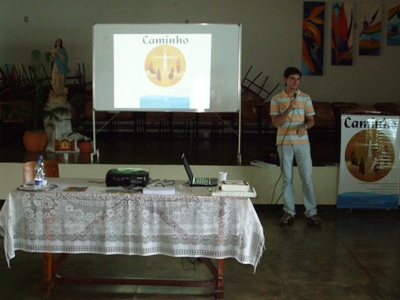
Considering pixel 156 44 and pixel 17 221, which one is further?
pixel 156 44

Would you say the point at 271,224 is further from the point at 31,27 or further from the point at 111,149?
the point at 31,27

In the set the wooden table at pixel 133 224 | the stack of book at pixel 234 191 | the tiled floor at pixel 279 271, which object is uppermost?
the stack of book at pixel 234 191

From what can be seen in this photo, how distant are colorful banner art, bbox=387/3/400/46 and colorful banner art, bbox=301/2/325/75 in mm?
1356

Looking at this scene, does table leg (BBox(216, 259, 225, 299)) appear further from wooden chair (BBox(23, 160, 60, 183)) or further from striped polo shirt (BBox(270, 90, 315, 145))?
striped polo shirt (BBox(270, 90, 315, 145))

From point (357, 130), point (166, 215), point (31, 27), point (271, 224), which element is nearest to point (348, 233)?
point (271, 224)

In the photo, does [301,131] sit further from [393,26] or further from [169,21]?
[393,26]

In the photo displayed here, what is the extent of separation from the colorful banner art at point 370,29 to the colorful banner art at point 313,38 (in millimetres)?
805

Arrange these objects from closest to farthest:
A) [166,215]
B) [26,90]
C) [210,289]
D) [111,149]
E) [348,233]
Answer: [166,215], [210,289], [348,233], [111,149], [26,90]

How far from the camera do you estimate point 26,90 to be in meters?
8.69

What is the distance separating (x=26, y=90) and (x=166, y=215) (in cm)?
658

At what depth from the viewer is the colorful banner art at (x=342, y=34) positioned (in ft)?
31.3

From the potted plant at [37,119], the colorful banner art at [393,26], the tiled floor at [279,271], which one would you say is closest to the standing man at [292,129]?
the tiled floor at [279,271]

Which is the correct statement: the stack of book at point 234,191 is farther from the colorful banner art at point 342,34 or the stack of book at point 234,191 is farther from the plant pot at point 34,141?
the colorful banner art at point 342,34

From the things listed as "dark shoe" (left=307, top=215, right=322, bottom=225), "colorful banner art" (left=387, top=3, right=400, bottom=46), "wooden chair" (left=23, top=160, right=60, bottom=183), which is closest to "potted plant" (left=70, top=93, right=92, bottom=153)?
"wooden chair" (left=23, top=160, right=60, bottom=183)
